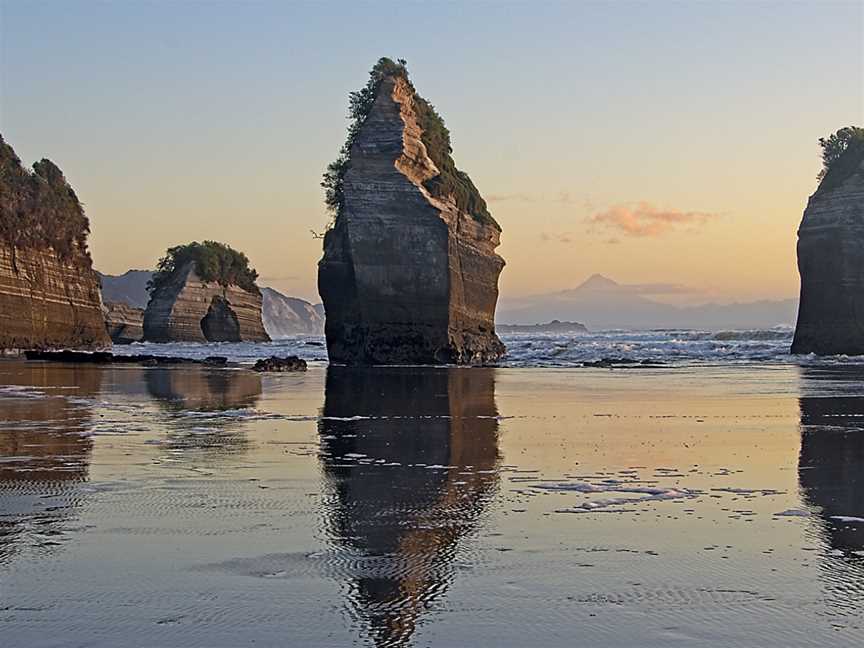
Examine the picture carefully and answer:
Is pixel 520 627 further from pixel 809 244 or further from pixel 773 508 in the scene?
pixel 809 244

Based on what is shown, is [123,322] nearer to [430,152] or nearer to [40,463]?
[430,152]

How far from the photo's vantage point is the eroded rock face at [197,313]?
7944 cm

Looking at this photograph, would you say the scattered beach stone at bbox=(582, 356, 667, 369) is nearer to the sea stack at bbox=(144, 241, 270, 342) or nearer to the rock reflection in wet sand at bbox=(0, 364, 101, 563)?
the rock reflection in wet sand at bbox=(0, 364, 101, 563)

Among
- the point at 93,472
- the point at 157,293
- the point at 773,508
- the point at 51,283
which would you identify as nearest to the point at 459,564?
the point at 773,508

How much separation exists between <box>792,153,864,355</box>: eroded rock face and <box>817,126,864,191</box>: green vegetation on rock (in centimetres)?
38

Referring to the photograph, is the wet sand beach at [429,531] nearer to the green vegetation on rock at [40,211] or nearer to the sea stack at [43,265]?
the sea stack at [43,265]

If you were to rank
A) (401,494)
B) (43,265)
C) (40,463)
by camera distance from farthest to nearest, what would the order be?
(43,265) → (40,463) → (401,494)

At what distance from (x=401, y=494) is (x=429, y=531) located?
66.8 inches

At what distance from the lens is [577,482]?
9.73 m

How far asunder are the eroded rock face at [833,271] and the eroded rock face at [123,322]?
52790 millimetres

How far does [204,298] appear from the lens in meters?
82.4

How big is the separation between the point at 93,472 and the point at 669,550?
5.81 meters

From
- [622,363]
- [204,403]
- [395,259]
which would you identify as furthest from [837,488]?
[622,363]

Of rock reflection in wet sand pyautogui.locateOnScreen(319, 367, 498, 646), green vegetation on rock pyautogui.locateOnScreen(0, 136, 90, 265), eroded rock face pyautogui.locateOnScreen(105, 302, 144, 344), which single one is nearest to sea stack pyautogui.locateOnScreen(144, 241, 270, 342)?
eroded rock face pyautogui.locateOnScreen(105, 302, 144, 344)
